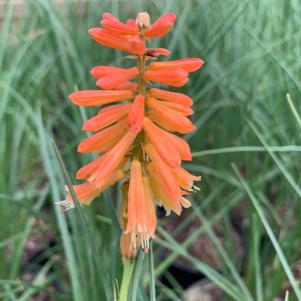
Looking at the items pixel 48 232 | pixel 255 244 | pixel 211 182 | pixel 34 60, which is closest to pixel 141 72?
pixel 255 244

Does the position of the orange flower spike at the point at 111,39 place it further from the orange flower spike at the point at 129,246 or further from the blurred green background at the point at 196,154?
the blurred green background at the point at 196,154

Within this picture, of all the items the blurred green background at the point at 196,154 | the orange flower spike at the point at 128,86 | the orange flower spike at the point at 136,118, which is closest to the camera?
the orange flower spike at the point at 136,118

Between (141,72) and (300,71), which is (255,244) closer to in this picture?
(300,71)

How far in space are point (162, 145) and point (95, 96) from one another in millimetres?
149

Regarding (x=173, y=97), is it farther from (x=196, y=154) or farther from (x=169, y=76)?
(x=196, y=154)

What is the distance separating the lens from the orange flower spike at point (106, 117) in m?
0.78

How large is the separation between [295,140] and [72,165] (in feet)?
2.49

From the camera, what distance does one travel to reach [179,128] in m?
0.77

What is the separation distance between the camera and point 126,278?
0.80m

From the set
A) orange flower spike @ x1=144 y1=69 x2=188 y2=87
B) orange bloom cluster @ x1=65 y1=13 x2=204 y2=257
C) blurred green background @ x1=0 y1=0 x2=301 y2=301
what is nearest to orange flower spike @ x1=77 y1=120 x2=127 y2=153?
orange bloom cluster @ x1=65 y1=13 x2=204 y2=257

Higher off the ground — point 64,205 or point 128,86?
point 128,86

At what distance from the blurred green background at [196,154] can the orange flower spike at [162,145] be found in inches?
19.0

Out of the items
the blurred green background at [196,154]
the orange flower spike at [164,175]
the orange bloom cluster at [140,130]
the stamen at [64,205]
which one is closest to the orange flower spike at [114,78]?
the orange bloom cluster at [140,130]

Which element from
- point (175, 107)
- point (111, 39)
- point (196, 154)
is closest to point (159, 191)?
point (175, 107)
